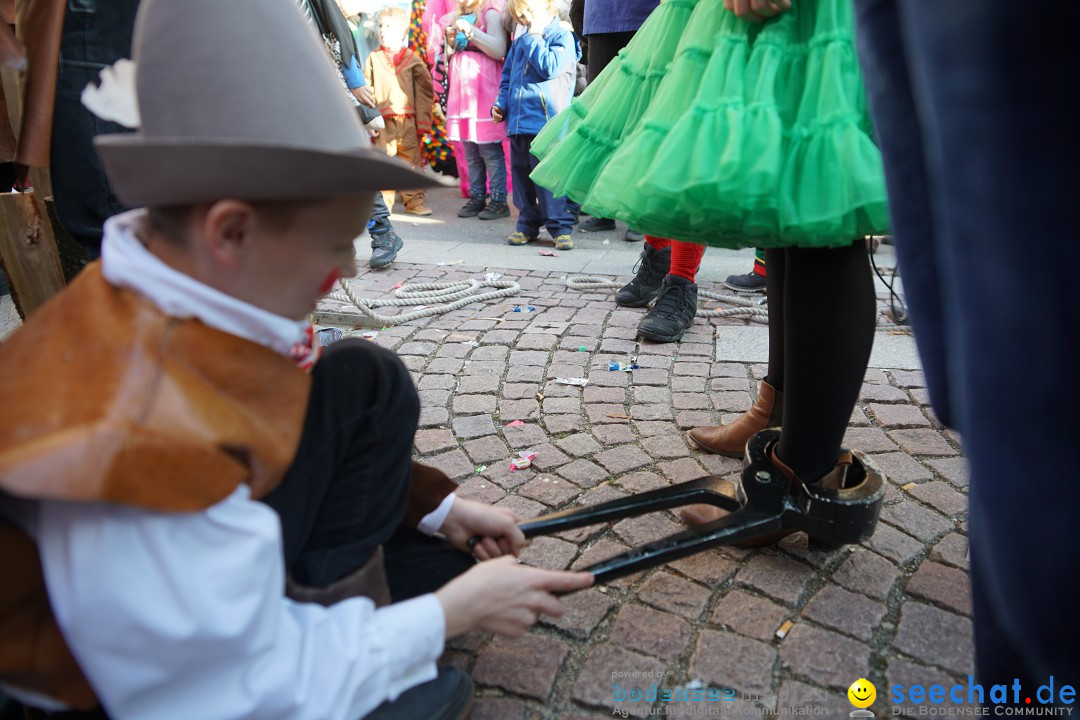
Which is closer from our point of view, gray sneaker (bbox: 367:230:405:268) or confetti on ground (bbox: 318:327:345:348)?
confetti on ground (bbox: 318:327:345:348)

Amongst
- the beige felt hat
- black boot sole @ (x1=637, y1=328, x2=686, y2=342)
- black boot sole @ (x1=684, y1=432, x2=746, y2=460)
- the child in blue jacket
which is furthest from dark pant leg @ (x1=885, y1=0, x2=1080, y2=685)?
the child in blue jacket

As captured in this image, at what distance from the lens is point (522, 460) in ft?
7.23

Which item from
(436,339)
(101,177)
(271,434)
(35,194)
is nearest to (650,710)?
(271,434)

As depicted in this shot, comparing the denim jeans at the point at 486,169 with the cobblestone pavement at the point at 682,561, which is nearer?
the cobblestone pavement at the point at 682,561

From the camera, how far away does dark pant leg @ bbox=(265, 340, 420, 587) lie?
1.11m

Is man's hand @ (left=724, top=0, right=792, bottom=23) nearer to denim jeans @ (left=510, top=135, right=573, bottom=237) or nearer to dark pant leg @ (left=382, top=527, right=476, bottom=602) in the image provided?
dark pant leg @ (left=382, top=527, right=476, bottom=602)

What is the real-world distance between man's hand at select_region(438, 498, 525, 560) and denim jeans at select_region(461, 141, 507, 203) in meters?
5.33

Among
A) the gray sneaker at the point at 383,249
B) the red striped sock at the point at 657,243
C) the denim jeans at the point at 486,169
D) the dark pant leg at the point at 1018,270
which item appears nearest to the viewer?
the dark pant leg at the point at 1018,270

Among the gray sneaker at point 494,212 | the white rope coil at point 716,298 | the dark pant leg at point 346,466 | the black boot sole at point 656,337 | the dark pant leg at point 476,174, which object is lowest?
the gray sneaker at point 494,212

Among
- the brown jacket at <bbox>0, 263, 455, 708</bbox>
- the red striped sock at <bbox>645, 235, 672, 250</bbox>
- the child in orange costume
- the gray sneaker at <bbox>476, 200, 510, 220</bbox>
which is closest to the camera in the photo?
the brown jacket at <bbox>0, 263, 455, 708</bbox>

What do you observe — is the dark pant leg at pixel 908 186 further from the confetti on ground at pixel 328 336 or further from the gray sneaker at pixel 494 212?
the gray sneaker at pixel 494 212

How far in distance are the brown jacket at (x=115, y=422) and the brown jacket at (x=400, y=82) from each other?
641 cm

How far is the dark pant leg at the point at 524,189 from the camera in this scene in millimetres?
5504

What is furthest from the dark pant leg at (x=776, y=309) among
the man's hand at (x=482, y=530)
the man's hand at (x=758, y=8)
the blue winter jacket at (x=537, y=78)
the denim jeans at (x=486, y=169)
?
the denim jeans at (x=486, y=169)
